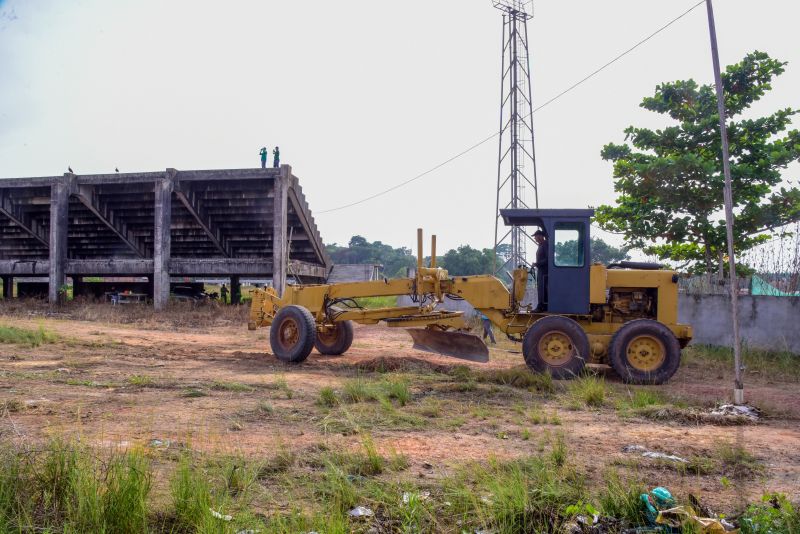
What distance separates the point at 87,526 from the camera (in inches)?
134

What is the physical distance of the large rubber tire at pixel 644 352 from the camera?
9133 millimetres

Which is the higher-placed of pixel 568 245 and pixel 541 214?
pixel 541 214

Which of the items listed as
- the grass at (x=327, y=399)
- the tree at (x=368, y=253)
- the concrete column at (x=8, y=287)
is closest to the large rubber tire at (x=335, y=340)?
the grass at (x=327, y=399)

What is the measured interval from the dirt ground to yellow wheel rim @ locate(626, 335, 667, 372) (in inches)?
17.0

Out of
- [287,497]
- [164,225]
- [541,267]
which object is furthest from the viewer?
[164,225]

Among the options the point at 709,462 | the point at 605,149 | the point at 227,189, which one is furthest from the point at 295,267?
the point at 709,462

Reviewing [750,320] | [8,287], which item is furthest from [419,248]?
[8,287]

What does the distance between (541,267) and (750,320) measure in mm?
6020

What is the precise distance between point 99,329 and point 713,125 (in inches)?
621

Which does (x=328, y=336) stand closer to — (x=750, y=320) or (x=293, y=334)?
(x=293, y=334)

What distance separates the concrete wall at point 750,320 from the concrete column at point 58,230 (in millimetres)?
20680

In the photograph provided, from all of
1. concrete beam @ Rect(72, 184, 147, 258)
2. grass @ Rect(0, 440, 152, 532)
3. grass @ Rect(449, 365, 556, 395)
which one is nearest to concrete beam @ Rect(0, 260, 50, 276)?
concrete beam @ Rect(72, 184, 147, 258)

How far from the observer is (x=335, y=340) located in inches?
478

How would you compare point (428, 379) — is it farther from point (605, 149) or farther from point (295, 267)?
point (295, 267)
